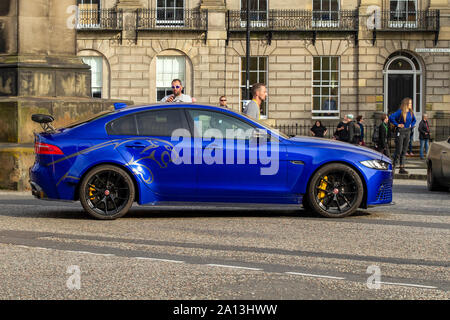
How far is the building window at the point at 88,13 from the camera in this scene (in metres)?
38.5

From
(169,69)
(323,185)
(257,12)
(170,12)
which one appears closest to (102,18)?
(170,12)

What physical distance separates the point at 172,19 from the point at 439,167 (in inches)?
917

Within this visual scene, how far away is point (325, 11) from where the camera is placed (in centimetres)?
3869

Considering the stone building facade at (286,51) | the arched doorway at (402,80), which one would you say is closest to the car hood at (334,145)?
the stone building facade at (286,51)

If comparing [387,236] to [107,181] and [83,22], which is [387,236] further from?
[83,22]

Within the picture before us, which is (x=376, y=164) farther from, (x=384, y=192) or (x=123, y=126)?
(x=123, y=126)

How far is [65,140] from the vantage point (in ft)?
35.6

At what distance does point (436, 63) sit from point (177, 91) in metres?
25.7

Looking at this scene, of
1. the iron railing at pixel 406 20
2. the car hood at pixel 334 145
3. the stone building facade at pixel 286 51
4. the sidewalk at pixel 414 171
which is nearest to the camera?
the car hood at pixel 334 145

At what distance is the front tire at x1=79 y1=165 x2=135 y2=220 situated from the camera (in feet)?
35.1

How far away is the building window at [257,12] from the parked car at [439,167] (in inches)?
843

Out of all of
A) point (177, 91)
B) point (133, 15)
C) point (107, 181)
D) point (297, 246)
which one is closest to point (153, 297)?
point (297, 246)

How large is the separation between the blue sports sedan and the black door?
2844 centimetres

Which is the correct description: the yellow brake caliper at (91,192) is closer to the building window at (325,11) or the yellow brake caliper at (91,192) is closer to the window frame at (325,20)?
the window frame at (325,20)
